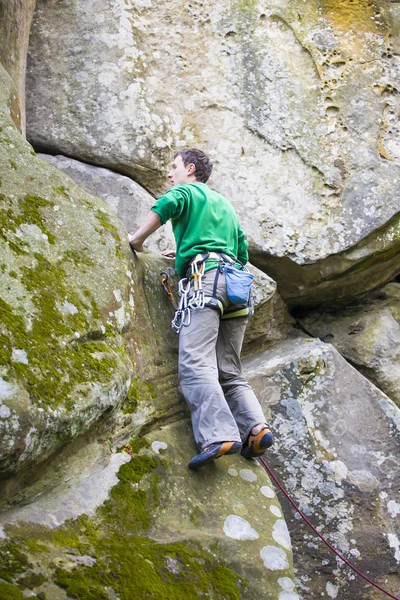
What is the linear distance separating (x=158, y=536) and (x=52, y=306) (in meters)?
1.50

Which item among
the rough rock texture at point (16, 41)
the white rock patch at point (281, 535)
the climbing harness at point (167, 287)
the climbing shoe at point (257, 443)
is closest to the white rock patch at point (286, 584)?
the white rock patch at point (281, 535)

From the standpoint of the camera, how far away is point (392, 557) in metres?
5.21

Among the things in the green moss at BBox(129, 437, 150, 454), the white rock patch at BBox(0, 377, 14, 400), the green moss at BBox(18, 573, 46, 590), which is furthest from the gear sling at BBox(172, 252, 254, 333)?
the green moss at BBox(18, 573, 46, 590)

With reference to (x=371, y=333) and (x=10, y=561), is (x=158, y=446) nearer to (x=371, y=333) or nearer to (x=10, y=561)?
(x=10, y=561)

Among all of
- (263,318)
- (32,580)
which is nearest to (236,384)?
(263,318)

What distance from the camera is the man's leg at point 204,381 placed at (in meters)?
4.15

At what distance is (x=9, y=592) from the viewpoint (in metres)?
2.76

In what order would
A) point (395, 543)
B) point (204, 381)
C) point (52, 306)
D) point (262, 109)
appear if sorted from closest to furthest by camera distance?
point (52, 306) → point (204, 381) → point (395, 543) → point (262, 109)

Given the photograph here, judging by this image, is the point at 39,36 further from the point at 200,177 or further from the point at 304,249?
the point at 304,249

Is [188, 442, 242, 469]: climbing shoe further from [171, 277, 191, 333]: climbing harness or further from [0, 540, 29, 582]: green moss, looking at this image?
[0, 540, 29, 582]: green moss

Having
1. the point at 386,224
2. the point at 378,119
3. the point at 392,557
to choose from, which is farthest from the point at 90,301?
the point at 378,119

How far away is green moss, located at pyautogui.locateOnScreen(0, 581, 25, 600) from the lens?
2.73m

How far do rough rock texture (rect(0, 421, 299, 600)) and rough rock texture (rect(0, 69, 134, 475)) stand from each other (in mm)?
383

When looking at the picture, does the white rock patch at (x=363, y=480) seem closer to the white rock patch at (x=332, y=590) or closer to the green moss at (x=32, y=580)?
the white rock patch at (x=332, y=590)
